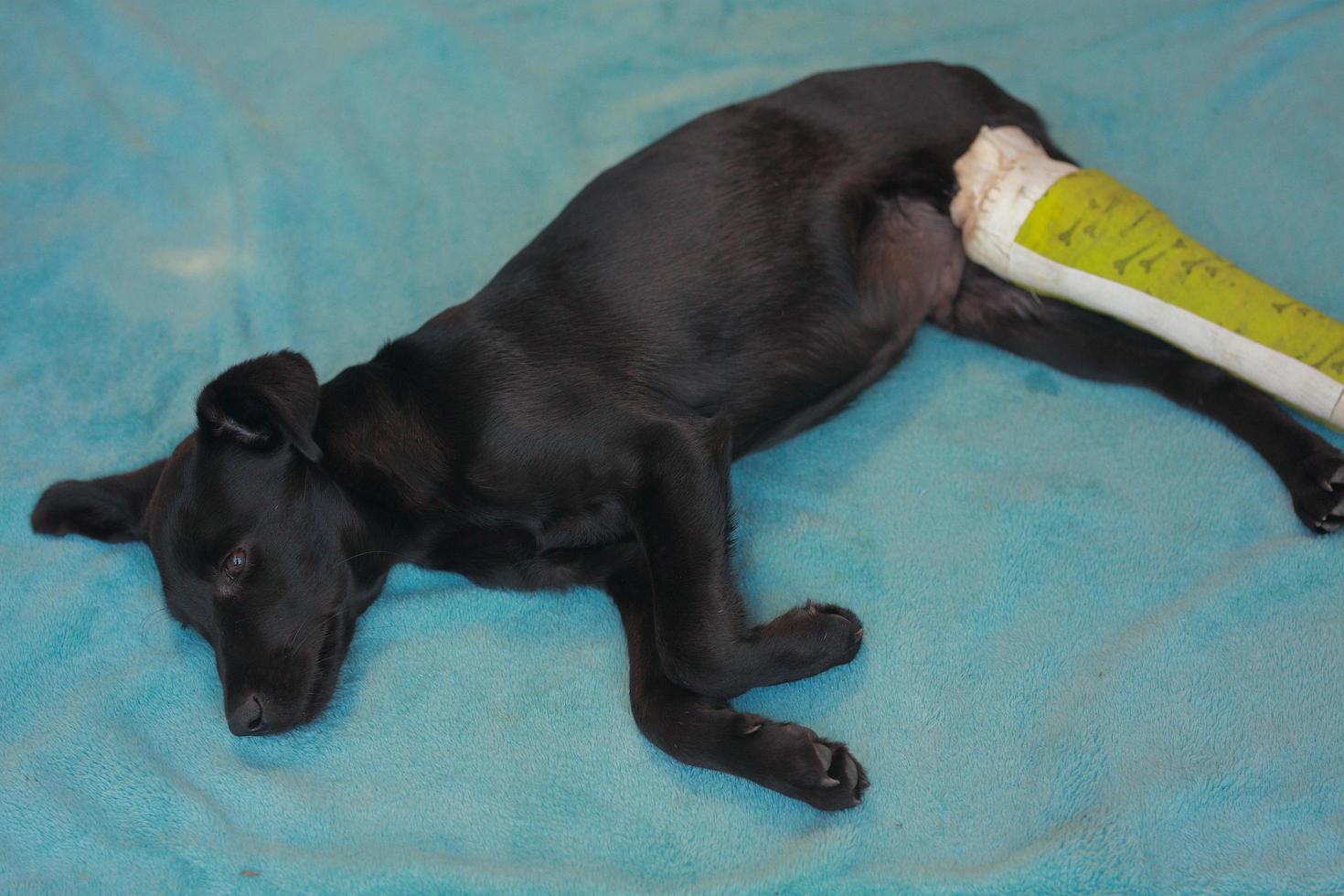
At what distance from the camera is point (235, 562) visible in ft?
7.22

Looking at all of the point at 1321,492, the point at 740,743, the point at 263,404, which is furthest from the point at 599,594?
the point at 1321,492

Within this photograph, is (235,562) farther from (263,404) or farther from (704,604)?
(704,604)

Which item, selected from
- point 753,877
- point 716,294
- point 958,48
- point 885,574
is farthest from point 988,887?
point 958,48

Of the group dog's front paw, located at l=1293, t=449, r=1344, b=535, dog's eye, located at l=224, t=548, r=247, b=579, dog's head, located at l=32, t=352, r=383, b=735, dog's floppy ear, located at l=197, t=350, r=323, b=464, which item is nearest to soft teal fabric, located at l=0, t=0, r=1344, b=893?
dog's front paw, located at l=1293, t=449, r=1344, b=535

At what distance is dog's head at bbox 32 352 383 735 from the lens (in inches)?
84.5

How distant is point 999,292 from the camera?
285cm

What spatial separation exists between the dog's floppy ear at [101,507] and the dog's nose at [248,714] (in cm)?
60

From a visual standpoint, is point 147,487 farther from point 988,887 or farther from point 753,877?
point 988,887

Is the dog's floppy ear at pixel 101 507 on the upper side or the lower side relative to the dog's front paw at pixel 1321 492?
lower

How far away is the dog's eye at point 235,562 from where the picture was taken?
7.20ft

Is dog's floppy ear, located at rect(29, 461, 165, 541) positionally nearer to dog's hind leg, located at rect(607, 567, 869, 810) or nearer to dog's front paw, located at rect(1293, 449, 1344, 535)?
dog's hind leg, located at rect(607, 567, 869, 810)

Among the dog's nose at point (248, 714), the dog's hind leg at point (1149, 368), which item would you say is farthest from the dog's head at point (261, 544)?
the dog's hind leg at point (1149, 368)

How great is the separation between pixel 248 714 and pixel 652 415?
1.07 metres

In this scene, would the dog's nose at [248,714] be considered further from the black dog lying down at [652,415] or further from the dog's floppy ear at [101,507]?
the dog's floppy ear at [101,507]
